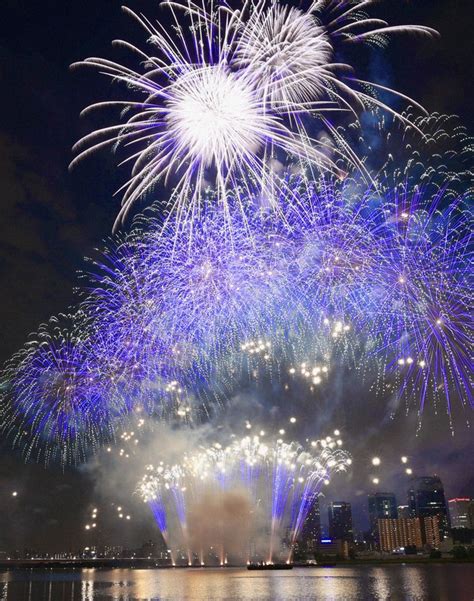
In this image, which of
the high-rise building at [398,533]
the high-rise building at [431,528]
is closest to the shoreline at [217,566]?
the high-rise building at [398,533]

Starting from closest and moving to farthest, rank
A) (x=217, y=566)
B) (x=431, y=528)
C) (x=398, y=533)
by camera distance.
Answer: (x=217, y=566) → (x=431, y=528) → (x=398, y=533)

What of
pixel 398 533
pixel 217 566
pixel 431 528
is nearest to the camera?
pixel 217 566

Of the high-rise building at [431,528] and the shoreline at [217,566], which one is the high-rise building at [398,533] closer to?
the high-rise building at [431,528]

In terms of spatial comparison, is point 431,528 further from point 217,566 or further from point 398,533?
point 217,566

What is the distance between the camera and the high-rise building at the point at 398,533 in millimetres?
156637

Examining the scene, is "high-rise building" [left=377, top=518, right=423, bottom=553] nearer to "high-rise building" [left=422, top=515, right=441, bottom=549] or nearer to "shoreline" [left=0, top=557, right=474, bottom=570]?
"high-rise building" [left=422, top=515, right=441, bottom=549]

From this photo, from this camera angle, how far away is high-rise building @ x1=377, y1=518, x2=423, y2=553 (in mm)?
156637

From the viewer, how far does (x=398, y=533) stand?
556 feet

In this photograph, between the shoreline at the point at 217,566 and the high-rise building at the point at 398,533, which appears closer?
the shoreline at the point at 217,566

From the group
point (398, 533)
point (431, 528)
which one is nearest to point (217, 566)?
point (431, 528)

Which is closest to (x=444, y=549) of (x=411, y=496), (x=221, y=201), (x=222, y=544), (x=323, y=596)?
(x=222, y=544)

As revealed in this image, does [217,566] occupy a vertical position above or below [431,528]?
above

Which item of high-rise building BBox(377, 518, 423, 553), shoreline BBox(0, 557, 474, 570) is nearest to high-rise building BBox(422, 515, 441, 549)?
high-rise building BBox(377, 518, 423, 553)

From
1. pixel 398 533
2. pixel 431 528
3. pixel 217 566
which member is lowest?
pixel 398 533
